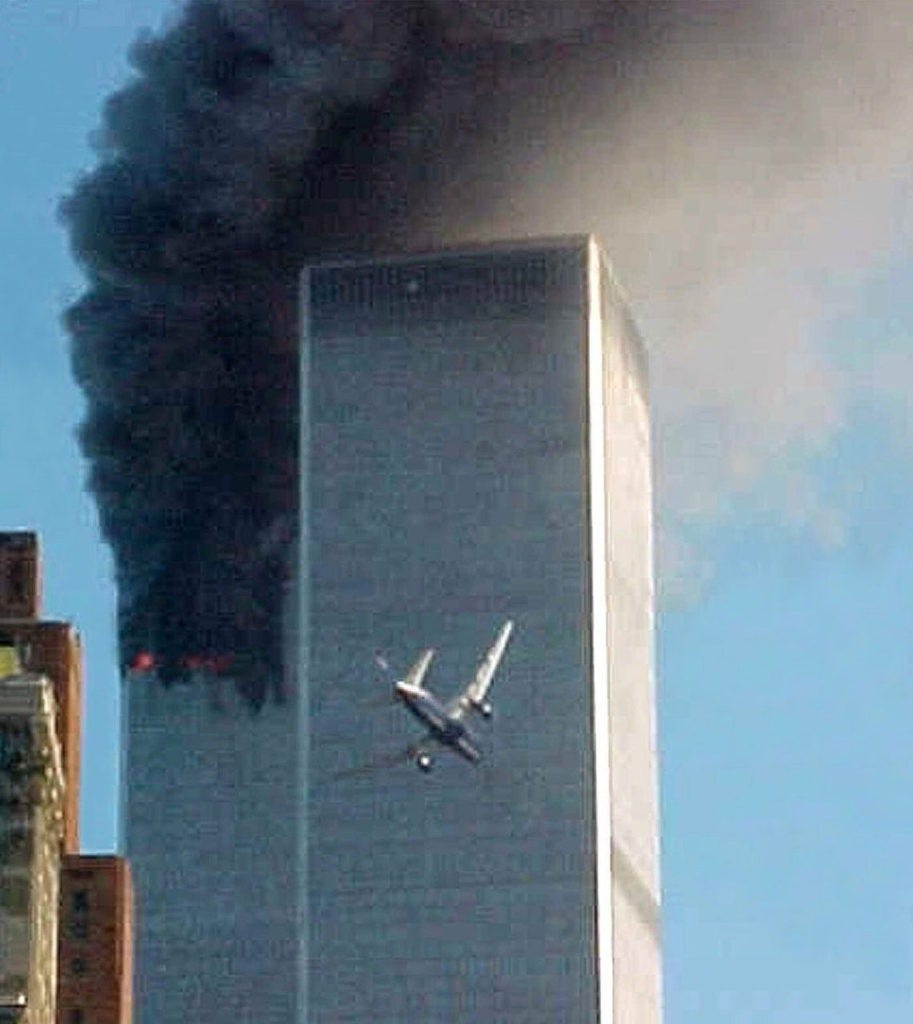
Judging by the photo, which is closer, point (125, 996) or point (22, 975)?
point (22, 975)

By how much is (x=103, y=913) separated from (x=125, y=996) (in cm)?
265

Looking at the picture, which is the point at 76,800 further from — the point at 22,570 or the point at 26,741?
the point at 26,741

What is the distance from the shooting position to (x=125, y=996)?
5955 inches

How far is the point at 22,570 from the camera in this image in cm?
15525

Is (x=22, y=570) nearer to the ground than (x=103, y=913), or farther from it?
farther from it

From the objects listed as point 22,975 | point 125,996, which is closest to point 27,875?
point 22,975

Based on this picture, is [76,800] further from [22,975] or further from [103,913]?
[22,975]

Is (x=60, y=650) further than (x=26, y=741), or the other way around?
(x=60, y=650)

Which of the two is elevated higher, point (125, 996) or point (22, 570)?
point (22, 570)

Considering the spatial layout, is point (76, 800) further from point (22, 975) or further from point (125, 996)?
point (22, 975)

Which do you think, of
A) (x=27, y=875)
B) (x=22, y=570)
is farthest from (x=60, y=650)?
(x=27, y=875)

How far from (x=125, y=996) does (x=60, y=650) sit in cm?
930

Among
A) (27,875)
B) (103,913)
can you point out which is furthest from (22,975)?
(103,913)

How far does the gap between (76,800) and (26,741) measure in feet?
52.2
